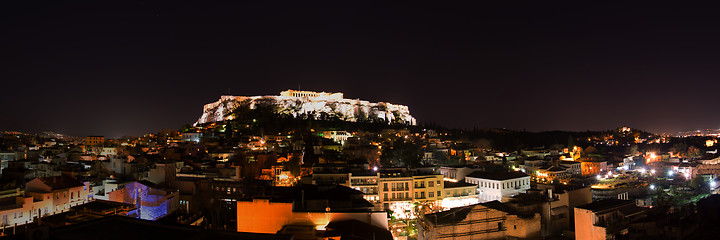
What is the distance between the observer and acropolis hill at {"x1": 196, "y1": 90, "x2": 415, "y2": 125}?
8819 cm

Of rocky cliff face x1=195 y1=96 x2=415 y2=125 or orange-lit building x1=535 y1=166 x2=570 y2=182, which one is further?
rocky cliff face x1=195 y1=96 x2=415 y2=125

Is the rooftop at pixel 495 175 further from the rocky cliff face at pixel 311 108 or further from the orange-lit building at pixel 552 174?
the rocky cliff face at pixel 311 108

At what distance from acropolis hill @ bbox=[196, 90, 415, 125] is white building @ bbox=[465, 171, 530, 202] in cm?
5357

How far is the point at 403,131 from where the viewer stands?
71.6 m

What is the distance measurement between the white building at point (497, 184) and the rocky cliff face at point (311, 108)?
176 feet

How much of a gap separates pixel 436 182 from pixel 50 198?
23709mm

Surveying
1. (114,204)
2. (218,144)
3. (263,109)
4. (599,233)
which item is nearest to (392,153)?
(218,144)

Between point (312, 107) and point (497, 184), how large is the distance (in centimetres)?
6670

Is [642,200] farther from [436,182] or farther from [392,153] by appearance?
[392,153]

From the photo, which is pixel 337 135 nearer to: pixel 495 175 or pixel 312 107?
pixel 312 107

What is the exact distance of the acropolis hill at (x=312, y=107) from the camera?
289 ft

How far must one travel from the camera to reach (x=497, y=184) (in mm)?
31062

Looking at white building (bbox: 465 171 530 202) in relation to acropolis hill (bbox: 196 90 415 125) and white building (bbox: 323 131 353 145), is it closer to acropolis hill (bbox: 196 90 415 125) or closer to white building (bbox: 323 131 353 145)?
white building (bbox: 323 131 353 145)

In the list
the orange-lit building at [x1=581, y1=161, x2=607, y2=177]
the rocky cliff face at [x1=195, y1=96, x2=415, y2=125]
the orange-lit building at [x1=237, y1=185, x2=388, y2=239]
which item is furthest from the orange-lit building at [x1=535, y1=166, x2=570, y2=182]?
the rocky cliff face at [x1=195, y1=96, x2=415, y2=125]
